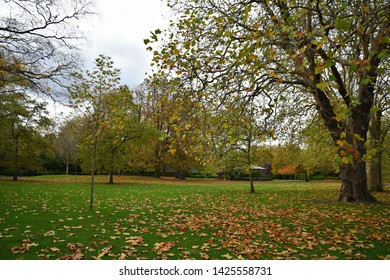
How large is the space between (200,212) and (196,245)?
4762 mm

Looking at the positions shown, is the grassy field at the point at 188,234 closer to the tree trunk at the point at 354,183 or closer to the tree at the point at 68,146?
the tree trunk at the point at 354,183

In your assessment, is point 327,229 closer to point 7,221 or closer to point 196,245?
point 196,245

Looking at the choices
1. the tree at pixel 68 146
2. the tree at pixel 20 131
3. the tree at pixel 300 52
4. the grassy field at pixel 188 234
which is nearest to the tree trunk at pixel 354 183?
the tree at pixel 300 52

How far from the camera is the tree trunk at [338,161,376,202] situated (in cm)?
1305

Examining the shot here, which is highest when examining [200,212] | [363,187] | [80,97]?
Result: [80,97]

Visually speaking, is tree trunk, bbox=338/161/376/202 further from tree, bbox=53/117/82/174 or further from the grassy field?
tree, bbox=53/117/82/174

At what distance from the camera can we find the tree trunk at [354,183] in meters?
13.1

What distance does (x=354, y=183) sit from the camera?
13.3 meters

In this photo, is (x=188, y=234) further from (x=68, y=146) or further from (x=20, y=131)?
(x=68, y=146)

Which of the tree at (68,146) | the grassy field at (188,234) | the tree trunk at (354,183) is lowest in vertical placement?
the grassy field at (188,234)

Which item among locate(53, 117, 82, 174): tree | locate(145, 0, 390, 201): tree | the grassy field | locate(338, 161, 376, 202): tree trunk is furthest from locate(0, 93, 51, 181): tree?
locate(338, 161, 376, 202): tree trunk

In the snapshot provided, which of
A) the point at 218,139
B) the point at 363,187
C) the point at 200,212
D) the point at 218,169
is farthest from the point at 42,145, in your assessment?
the point at 363,187

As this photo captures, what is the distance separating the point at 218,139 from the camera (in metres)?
8.29

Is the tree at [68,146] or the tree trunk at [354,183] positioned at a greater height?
the tree at [68,146]
